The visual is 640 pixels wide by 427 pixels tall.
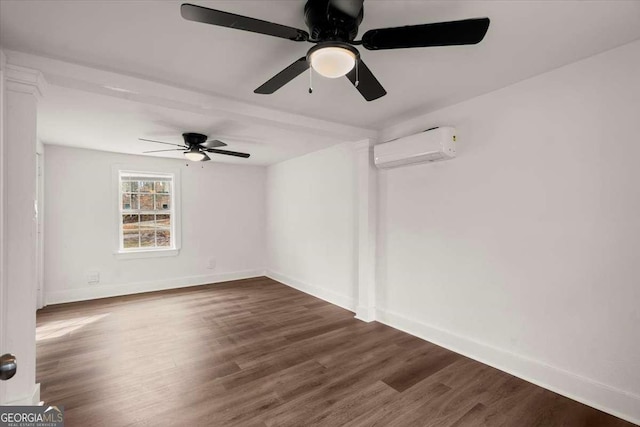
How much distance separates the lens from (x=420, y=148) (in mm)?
2891

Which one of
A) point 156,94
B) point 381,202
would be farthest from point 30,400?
point 381,202

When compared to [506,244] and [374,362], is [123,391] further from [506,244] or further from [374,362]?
[506,244]

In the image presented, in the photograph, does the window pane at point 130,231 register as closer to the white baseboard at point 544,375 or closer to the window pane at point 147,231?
the window pane at point 147,231

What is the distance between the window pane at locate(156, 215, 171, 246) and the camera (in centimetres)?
531

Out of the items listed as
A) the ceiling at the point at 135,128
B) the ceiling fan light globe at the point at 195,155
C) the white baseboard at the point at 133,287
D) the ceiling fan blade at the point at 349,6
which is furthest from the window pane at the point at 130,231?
the ceiling fan blade at the point at 349,6

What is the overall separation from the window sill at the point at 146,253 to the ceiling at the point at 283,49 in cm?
247

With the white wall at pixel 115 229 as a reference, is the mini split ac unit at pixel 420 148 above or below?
above

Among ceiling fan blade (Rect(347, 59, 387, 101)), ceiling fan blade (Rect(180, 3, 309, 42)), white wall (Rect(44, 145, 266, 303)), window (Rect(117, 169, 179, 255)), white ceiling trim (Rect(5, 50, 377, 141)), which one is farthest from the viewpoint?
window (Rect(117, 169, 179, 255))

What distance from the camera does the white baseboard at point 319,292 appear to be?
413cm

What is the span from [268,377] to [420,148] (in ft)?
8.19

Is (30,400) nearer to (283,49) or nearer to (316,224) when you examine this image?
(283,49)

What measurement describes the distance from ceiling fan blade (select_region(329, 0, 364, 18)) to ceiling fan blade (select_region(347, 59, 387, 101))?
265 millimetres

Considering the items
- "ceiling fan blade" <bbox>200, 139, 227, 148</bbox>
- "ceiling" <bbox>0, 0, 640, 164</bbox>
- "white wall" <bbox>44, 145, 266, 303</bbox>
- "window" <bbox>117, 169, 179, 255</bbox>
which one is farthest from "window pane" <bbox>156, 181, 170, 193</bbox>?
"ceiling" <bbox>0, 0, 640, 164</bbox>

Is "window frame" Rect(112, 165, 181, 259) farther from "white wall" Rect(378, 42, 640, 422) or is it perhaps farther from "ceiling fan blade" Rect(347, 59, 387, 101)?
"ceiling fan blade" Rect(347, 59, 387, 101)
